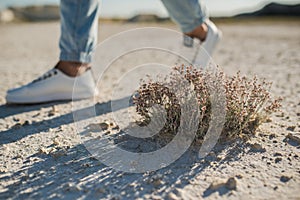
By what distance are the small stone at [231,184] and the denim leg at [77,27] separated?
194 cm

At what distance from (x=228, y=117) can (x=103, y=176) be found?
0.88m

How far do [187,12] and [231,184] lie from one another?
6.19 feet

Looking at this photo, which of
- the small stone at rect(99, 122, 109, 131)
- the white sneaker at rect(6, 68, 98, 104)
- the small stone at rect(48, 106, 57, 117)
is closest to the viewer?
the small stone at rect(99, 122, 109, 131)

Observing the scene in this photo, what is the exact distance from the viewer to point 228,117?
7.12 ft

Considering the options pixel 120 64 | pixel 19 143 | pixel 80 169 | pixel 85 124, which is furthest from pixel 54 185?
pixel 120 64

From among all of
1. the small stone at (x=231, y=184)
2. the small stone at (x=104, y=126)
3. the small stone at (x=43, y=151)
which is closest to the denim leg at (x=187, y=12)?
the small stone at (x=104, y=126)

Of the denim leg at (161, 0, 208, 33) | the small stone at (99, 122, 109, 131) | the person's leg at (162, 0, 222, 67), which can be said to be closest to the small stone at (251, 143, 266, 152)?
A: the small stone at (99, 122, 109, 131)

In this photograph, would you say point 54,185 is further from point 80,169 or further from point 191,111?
point 191,111

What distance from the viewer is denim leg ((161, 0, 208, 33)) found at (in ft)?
10.1

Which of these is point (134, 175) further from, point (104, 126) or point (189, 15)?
point (189, 15)

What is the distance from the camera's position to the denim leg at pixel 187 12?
3.08 meters

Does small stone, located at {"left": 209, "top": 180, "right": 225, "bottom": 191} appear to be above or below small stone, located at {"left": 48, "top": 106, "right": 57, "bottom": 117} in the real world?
below

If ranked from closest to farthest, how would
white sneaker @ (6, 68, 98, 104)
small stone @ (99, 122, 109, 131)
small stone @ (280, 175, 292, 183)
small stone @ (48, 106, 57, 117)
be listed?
small stone @ (280, 175, 292, 183) → small stone @ (99, 122, 109, 131) → small stone @ (48, 106, 57, 117) → white sneaker @ (6, 68, 98, 104)

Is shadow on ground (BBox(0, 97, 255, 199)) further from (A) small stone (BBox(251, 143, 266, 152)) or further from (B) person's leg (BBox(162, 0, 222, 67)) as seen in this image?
(B) person's leg (BBox(162, 0, 222, 67))
